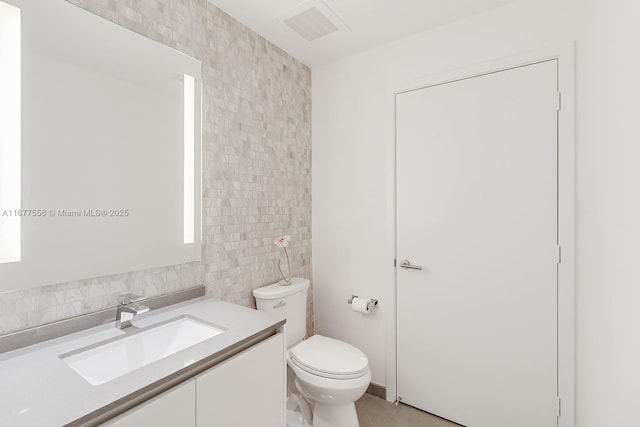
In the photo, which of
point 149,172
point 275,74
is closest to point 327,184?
point 275,74

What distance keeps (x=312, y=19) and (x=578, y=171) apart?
1.65 m

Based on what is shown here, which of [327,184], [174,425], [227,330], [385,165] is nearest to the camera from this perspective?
[174,425]

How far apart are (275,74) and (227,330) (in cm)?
168

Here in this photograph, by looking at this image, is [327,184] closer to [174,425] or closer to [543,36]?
[543,36]

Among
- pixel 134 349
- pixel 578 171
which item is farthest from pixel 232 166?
pixel 578 171

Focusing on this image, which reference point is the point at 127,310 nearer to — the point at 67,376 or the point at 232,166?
the point at 67,376

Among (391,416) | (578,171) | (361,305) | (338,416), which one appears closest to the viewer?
(578,171)

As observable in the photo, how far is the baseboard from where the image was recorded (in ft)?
7.05

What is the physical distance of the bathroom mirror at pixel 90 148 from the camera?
1070mm

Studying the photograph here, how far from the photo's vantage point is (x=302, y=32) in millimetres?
1978

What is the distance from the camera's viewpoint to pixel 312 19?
1851 millimetres

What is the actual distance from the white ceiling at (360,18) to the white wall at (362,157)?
8 cm

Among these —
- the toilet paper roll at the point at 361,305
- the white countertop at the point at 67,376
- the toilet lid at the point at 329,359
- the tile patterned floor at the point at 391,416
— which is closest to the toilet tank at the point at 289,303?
the toilet lid at the point at 329,359

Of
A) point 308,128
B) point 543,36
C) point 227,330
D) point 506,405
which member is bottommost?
point 506,405
